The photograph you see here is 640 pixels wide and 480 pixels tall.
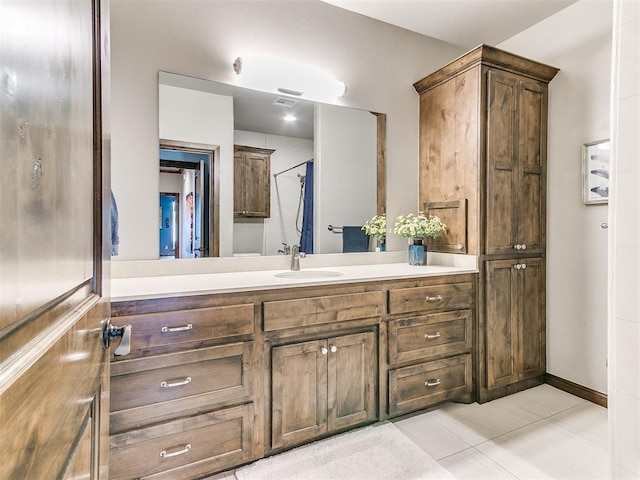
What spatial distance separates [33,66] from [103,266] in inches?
18.0

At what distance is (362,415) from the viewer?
1872 millimetres

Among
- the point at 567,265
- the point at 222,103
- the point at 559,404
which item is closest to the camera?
the point at 222,103

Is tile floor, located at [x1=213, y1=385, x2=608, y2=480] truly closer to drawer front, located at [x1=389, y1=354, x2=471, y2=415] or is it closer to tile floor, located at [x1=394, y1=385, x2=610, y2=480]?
tile floor, located at [x1=394, y1=385, x2=610, y2=480]

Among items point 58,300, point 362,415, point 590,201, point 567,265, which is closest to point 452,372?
point 362,415

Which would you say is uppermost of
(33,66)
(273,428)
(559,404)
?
(33,66)

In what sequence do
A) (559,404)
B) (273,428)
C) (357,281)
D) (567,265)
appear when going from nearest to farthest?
(273,428), (357,281), (559,404), (567,265)

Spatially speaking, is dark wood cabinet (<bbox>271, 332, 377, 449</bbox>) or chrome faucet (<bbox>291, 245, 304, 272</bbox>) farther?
chrome faucet (<bbox>291, 245, 304, 272</bbox>)

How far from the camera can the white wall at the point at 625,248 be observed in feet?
3.57

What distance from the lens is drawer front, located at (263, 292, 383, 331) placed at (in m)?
1.64

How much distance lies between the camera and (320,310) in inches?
68.4

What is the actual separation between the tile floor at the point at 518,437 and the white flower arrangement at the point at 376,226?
1207mm

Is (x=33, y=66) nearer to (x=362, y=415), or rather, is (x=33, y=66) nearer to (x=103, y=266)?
(x=103, y=266)

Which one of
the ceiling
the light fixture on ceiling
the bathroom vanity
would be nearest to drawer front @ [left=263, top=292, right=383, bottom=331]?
the bathroom vanity

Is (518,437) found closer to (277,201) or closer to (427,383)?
(427,383)
